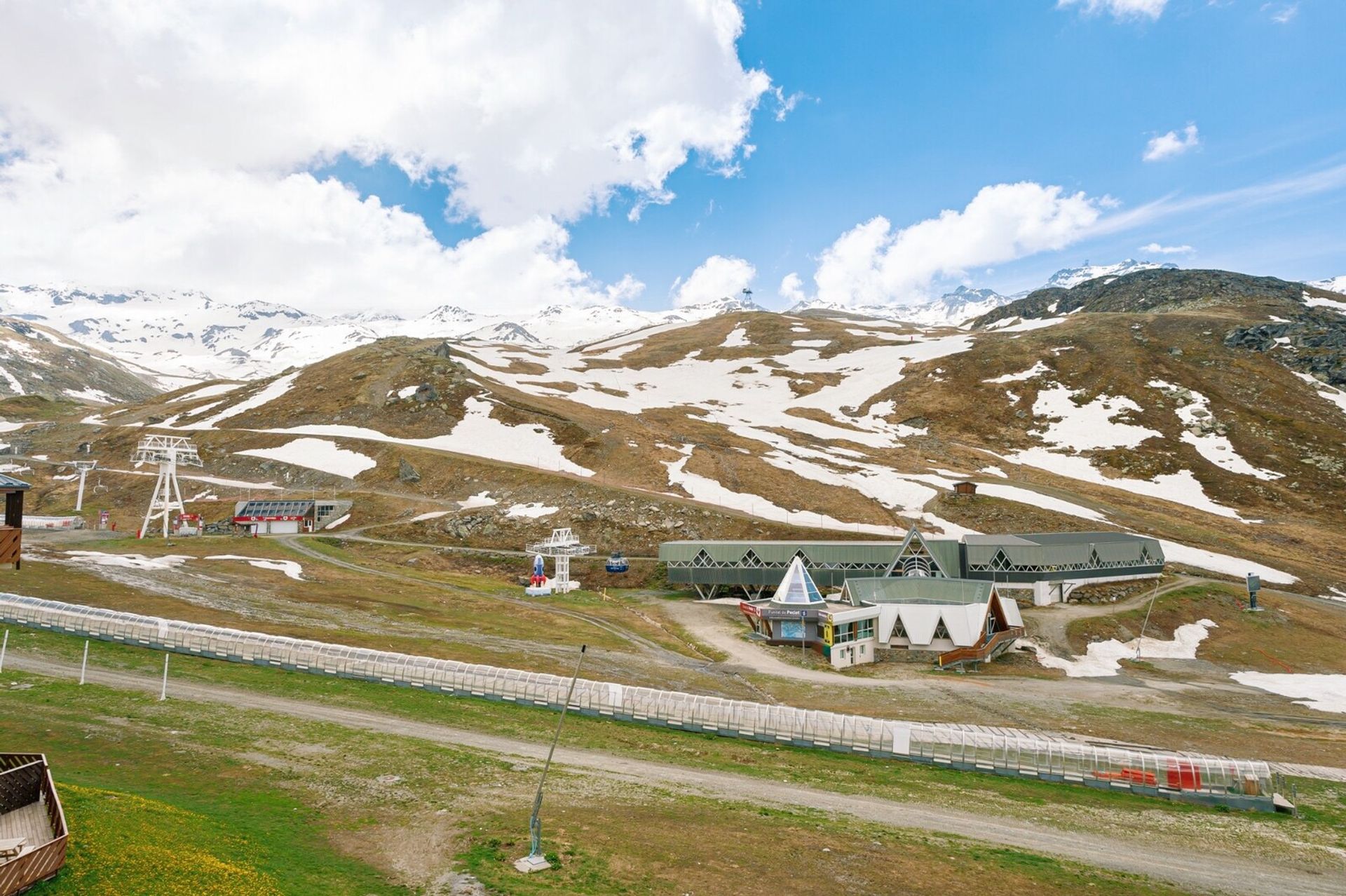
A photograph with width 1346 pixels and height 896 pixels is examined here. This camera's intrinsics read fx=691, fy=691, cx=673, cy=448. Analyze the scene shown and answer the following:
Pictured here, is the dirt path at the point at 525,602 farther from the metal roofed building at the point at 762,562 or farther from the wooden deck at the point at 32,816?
the wooden deck at the point at 32,816

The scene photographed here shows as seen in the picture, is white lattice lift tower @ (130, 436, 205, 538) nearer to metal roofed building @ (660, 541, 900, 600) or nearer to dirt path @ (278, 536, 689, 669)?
dirt path @ (278, 536, 689, 669)

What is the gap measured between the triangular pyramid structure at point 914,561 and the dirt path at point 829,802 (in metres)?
47.3

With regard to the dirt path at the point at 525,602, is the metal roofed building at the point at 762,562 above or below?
above

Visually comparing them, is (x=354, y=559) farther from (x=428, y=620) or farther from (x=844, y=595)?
(x=844, y=595)

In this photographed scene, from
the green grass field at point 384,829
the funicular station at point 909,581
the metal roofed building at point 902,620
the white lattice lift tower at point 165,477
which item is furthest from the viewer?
the white lattice lift tower at point 165,477

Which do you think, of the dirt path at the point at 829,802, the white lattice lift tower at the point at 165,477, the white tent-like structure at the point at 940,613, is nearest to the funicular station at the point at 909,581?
the white tent-like structure at the point at 940,613

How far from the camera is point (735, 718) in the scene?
3938 cm

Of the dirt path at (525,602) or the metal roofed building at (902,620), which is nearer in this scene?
the dirt path at (525,602)

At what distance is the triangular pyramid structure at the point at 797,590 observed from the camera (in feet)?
212

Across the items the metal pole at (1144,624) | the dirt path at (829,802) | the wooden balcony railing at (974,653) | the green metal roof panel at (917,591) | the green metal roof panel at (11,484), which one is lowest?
the dirt path at (829,802)

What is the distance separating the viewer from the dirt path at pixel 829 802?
1003 inches

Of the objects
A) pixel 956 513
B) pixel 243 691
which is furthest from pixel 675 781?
pixel 956 513

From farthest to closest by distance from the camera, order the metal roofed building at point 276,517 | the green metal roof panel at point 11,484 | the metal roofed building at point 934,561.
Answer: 1. the metal roofed building at point 276,517
2. the metal roofed building at point 934,561
3. the green metal roof panel at point 11,484

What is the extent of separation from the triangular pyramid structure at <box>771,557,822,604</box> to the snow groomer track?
23.8 metres
